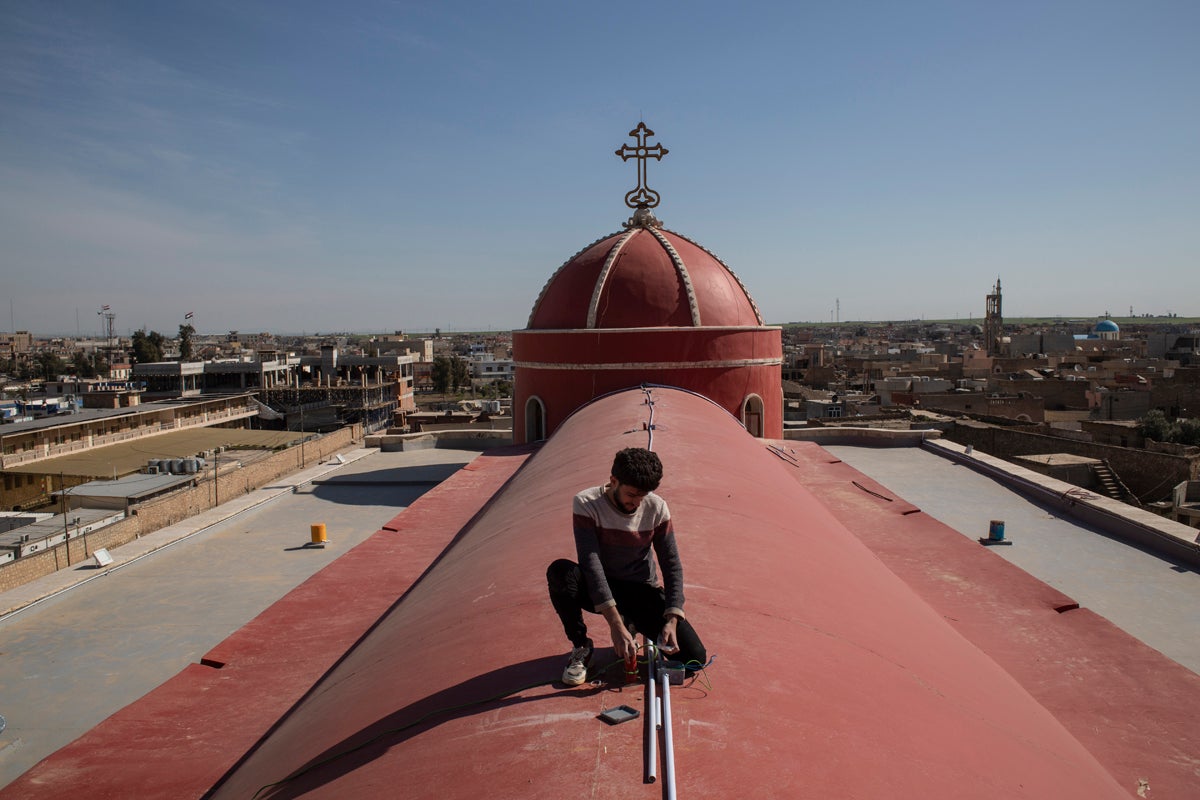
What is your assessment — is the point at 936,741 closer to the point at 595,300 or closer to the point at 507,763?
the point at 507,763

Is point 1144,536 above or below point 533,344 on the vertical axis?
below

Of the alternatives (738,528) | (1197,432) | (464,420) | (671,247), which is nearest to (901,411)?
(1197,432)

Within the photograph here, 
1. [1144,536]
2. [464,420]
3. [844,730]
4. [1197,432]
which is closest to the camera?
[844,730]

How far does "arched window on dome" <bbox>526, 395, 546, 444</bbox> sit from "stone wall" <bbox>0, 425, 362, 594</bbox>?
5.59 m

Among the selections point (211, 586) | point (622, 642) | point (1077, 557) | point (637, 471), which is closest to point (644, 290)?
point (1077, 557)

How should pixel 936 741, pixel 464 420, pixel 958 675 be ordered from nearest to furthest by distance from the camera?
pixel 936 741 → pixel 958 675 → pixel 464 420

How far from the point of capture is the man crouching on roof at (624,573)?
2799mm

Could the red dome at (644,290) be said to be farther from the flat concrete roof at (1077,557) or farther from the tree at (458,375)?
the tree at (458,375)

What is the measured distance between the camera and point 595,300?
42.9 ft

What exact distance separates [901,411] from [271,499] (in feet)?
79.9

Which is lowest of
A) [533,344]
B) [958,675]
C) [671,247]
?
[958,675]

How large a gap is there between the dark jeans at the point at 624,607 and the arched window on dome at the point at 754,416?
35.0 feet

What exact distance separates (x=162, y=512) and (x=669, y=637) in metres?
13.2

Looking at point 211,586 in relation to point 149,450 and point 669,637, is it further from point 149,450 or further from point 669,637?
point 149,450
